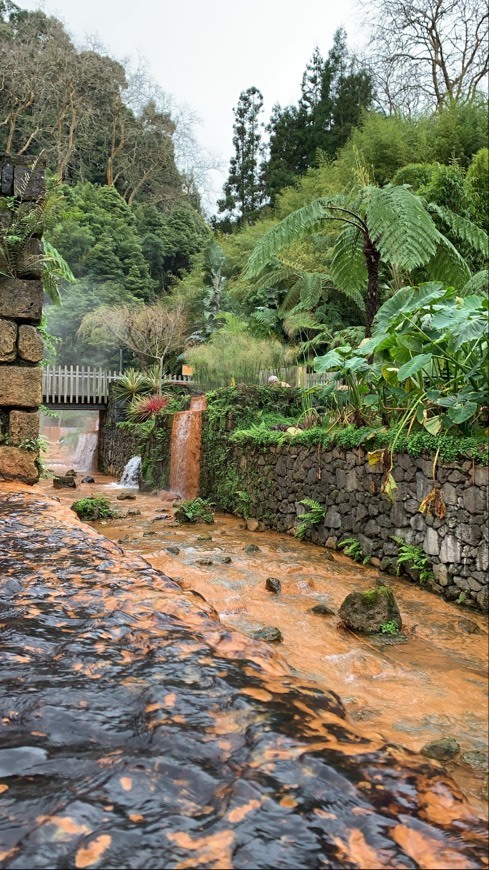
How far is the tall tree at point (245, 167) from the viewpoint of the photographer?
2720 cm

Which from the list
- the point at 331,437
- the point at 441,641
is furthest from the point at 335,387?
the point at 441,641

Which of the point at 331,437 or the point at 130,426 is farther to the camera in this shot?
the point at 130,426

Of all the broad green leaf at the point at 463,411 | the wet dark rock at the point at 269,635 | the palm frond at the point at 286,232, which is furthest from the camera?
the palm frond at the point at 286,232

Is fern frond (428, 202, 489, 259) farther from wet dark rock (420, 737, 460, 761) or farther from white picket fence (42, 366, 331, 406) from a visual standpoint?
white picket fence (42, 366, 331, 406)

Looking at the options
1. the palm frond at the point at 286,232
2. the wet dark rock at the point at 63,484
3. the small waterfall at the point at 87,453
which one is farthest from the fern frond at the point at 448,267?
the small waterfall at the point at 87,453

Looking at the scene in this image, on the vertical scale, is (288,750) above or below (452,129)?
below

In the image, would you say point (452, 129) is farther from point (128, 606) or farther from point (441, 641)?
point (128, 606)

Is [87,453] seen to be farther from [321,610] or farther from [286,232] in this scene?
[321,610]

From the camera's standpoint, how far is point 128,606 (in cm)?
158

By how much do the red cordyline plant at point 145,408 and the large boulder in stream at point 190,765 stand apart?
1265 cm

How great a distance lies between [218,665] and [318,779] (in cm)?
41

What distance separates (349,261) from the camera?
7867mm

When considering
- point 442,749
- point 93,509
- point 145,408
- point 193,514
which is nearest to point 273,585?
point 442,749

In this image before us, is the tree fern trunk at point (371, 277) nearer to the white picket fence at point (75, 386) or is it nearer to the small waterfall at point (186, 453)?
the small waterfall at point (186, 453)
